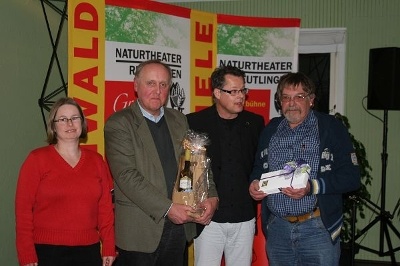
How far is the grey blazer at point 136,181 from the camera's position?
95.7 inches

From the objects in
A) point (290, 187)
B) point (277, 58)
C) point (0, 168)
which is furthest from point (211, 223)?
point (277, 58)

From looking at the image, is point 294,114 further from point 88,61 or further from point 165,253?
point 88,61

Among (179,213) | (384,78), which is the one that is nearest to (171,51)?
(179,213)

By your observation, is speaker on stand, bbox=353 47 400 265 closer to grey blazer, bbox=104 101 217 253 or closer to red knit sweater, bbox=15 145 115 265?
grey blazer, bbox=104 101 217 253

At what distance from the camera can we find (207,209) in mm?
2625

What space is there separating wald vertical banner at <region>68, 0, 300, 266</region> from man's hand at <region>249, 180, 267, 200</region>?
50.4 inches

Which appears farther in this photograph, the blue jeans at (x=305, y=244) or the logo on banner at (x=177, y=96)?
the logo on banner at (x=177, y=96)

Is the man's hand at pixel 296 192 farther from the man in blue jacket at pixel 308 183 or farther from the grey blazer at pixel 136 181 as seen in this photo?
the grey blazer at pixel 136 181

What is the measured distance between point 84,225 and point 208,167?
79 cm

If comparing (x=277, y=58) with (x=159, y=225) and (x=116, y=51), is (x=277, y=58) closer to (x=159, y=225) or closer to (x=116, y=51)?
(x=116, y=51)

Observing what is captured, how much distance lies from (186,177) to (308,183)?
691mm

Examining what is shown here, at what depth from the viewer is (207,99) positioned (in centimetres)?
427

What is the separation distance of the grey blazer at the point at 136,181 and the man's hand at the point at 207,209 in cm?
22

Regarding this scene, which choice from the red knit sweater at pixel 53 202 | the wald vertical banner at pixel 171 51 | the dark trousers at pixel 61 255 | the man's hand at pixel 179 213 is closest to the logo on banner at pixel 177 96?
the wald vertical banner at pixel 171 51
